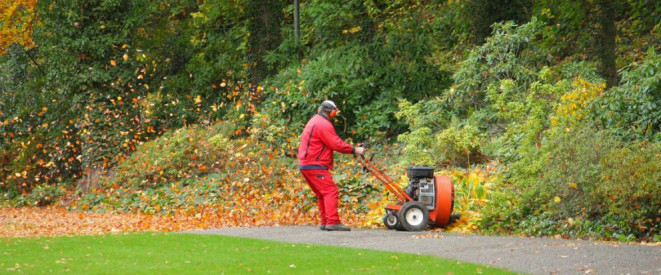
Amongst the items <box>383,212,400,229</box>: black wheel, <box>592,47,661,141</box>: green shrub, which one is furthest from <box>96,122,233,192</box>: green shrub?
<box>592,47,661,141</box>: green shrub

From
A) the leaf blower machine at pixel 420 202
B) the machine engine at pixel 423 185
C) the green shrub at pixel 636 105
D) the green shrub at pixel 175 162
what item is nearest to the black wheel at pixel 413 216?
the leaf blower machine at pixel 420 202

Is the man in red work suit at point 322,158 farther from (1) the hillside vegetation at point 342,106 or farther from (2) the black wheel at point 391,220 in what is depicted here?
(1) the hillside vegetation at point 342,106

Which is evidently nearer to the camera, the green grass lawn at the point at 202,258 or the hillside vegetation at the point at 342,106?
the green grass lawn at the point at 202,258

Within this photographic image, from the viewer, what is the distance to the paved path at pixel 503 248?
8438 millimetres

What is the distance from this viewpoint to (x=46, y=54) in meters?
21.2

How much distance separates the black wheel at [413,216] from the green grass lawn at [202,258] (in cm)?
199

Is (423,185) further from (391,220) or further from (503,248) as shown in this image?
(503,248)

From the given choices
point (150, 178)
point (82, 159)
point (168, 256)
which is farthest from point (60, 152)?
point (168, 256)

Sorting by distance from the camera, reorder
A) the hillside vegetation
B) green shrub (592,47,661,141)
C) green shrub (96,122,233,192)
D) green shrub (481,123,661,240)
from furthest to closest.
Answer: green shrub (96,122,233,192) < green shrub (592,47,661,141) < the hillside vegetation < green shrub (481,123,661,240)

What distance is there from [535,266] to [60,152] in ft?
50.5

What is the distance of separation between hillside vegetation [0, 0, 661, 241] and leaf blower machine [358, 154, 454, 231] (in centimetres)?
55

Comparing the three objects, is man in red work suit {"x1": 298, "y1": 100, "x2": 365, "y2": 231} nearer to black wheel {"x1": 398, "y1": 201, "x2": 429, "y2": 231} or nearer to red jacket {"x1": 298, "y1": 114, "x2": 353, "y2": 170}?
red jacket {"x1": 298, "y1": 114, "x2": 353, "y2": 170}

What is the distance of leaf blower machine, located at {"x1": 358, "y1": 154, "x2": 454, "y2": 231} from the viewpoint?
38.6 ft

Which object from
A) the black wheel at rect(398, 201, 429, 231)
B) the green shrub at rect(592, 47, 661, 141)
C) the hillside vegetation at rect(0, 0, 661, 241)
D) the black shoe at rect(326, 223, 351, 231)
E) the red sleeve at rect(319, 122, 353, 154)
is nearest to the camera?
the red sleeve at rect(319, 122, 353, 154)
